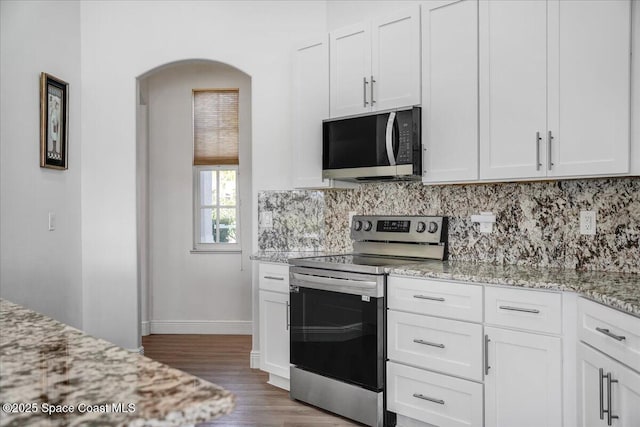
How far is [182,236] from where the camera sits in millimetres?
5238

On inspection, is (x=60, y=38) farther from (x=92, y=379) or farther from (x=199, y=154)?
(x=92, y=379)

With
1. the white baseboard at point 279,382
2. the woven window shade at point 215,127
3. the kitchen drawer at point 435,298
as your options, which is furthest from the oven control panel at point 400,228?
the woven window shade at point 215,127

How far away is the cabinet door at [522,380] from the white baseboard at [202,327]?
121 inches

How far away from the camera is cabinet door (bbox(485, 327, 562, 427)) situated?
7.48 feet

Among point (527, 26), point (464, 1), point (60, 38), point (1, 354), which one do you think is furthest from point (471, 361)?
point (60, 38)

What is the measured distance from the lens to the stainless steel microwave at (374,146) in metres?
3.07

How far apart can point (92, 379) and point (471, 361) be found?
6.64 ft

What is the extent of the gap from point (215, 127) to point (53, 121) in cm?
166

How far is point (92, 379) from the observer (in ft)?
2.95

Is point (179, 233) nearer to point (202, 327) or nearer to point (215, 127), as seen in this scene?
point (202, 327)

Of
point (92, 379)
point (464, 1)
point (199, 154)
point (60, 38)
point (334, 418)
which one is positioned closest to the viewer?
point (92, 379)

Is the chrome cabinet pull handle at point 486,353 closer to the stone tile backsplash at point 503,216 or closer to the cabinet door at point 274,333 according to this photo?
the stone tile backsplash at point 503,216

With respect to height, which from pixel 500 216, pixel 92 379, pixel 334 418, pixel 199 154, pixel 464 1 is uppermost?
pixel 464 1

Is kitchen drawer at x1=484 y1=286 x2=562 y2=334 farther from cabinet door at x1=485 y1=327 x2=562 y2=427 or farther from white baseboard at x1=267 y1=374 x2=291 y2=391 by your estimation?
white baseboard at x1=267 y1=374 x2=291 y2=391
